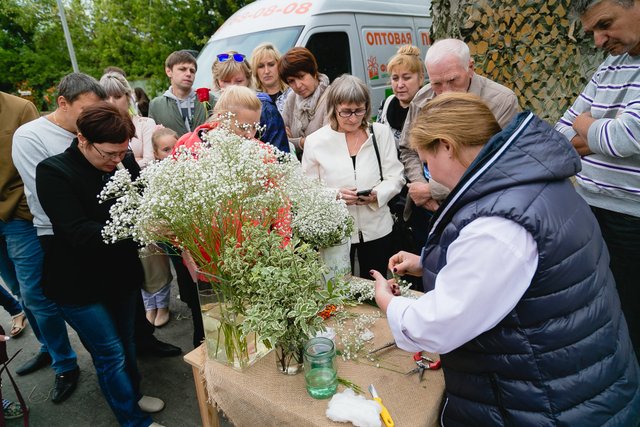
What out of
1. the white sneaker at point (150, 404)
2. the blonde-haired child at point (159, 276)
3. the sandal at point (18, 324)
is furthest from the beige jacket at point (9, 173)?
the white sneaker at point (150, 404)

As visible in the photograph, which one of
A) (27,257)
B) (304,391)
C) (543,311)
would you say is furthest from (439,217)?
(27,257)

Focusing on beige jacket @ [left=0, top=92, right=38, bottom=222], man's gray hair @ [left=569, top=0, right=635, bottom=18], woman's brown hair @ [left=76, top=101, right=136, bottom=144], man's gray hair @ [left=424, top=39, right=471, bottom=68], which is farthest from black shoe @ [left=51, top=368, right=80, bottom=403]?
man's gray hair @ [left=569, top=0, right=635, bottom=18]

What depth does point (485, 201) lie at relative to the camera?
1.13 meters

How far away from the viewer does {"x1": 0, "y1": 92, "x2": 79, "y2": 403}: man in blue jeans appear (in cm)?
A: 308

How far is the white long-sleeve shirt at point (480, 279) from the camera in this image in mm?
1082

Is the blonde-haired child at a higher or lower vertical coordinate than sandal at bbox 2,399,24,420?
higher

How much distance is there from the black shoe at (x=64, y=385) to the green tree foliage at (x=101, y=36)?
9049 millimetres

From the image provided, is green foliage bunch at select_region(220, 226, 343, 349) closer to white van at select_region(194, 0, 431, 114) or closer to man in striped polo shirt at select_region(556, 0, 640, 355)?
man in striped polo shirt at select_region(556, 0, 640, 355)

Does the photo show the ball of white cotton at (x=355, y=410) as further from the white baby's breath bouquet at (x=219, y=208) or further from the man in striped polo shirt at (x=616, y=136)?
the man in striped polo shirt at (x=616, y=136)

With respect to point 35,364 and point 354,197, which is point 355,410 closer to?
point 354,197

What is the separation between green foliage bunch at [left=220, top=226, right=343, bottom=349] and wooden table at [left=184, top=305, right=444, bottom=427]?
17cm

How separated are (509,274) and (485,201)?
20cm

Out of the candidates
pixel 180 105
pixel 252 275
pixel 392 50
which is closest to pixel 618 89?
pixel 252 275

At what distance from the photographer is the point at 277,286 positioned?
136 centimetres
